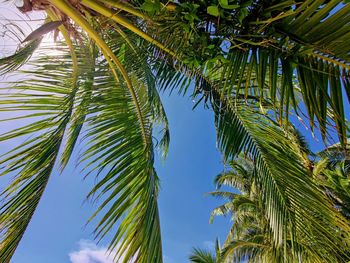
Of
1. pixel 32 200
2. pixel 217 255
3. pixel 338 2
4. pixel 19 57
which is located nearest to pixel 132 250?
pixel 32 200

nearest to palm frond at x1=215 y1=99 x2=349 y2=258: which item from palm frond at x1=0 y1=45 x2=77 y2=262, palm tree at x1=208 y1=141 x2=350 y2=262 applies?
palm frond at x1=0 y1=45 x2=77 y2=262

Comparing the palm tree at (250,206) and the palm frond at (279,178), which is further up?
the palm tree at (250,206)

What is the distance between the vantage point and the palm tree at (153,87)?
138 cm

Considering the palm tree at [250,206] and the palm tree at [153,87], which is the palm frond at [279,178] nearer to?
the palm tree at [153,87]

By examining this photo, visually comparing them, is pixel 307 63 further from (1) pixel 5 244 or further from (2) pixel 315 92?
(1) pixel 5 244

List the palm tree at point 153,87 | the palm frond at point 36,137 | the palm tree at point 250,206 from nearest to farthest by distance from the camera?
1. the palm tree at point 153,87
2. the palm frond at point 36,137
3. the palm tree at point 250,206

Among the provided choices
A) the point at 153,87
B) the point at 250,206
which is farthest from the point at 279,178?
the point at 250,206

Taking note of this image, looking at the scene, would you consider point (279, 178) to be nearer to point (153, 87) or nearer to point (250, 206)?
point (153, 87)

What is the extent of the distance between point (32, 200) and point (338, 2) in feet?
8.00

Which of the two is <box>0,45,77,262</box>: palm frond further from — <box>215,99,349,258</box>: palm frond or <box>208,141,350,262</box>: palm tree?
<box>208,141,350,262</box>: palm tree

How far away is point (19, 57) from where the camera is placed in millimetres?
2434

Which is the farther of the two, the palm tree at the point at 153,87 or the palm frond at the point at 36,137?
the palm frond at the point at 36,137

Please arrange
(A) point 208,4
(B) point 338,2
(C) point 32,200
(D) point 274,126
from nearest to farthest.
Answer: (B) point 338,2 → (A) point 208,4 → (C) point 32,200 → (D) point 274,126

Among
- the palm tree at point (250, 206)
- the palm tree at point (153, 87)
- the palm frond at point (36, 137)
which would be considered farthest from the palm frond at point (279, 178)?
the palm tree at point (250, 206)
